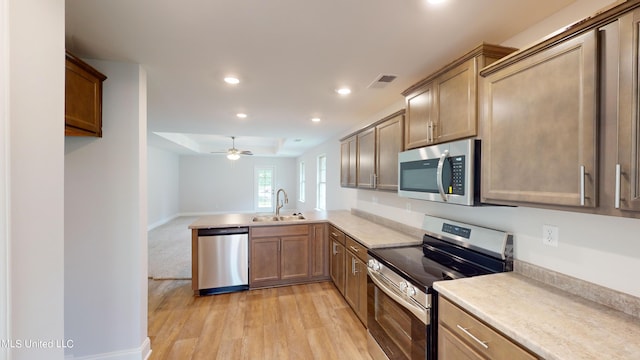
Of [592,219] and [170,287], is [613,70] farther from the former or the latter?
[170,287]

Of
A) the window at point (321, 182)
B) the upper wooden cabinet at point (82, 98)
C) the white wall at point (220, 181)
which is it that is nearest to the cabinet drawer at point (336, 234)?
the upper wooden cabinet at point (82, 98)

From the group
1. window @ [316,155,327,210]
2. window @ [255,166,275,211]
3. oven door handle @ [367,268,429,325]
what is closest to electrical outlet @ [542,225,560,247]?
oven door handle @ [367,268,429,325]

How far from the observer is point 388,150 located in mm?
2654

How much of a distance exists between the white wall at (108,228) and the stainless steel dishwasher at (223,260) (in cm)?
118

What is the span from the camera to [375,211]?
3.61 metres

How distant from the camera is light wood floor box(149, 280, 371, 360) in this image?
225 centimetres

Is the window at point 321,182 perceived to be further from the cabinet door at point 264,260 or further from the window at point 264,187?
the window at point 264,187

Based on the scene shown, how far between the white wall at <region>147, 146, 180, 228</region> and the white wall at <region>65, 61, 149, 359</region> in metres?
5.73

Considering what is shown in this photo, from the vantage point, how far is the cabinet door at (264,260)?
3.44 meters

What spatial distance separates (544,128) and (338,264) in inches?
101

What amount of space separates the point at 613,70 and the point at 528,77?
1.05 feet

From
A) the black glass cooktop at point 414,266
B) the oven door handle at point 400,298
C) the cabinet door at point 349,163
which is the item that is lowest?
the oven door handle at point 400,298

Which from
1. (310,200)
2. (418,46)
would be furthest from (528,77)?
(310,200)

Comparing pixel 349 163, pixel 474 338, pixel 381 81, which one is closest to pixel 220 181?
pixel 349 163
